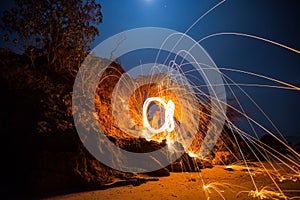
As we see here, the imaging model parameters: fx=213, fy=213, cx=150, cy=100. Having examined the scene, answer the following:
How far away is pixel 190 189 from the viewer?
205 inches

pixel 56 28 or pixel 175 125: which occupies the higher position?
pixel 56 28

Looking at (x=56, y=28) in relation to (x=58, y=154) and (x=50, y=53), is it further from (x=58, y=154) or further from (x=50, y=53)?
(x=58, y=154)

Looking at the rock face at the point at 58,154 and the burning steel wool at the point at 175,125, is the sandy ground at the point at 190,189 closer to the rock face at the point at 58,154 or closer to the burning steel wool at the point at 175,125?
the burning steel wool at the point at 175,125

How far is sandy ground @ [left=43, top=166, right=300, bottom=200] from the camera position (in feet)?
15.3

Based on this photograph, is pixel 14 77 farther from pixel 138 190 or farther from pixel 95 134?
pixel 138 190

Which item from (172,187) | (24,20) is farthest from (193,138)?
(24,20)

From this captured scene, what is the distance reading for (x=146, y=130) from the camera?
8773mm

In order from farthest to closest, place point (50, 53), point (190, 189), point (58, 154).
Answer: point (50, 53) → point (58, 154) → point (190, 189)

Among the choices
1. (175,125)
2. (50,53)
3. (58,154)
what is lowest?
(58,154)

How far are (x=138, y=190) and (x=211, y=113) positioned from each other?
676cm

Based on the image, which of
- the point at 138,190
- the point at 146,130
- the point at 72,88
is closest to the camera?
the point at 138,190

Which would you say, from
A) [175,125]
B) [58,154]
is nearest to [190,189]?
[58,154]

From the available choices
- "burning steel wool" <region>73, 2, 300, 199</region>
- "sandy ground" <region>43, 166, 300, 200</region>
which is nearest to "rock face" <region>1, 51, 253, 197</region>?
"burning steel wool" <region>73, 2, 300, 199</region>

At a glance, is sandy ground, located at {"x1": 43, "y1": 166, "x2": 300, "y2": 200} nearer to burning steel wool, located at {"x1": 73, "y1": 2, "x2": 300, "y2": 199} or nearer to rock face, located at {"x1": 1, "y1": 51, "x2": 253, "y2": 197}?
burning steel wool, located at {"x1": 73, "y1": 2, "x2": 300, "y2": 199}
